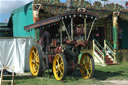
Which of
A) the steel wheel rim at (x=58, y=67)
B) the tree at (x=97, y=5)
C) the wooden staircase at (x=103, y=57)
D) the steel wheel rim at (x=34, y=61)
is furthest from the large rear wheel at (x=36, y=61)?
the tree at (x=97, y=5)

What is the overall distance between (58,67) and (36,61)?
5.96ft

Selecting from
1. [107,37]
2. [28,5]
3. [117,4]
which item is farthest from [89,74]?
[107,37]

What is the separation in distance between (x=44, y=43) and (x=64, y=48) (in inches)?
50.4

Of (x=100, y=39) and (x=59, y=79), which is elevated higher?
(x=100, y=39)

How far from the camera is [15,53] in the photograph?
12.8m

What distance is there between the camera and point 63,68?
8750 mm

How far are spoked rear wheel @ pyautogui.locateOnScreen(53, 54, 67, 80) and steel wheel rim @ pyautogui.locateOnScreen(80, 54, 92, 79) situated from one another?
109 centimetres

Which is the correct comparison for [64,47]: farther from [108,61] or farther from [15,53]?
[108,61]

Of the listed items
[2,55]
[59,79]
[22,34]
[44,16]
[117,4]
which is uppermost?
[117,4]

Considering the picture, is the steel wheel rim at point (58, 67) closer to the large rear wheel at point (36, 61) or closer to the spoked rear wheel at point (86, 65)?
the large rear wheel at point (36, 61)

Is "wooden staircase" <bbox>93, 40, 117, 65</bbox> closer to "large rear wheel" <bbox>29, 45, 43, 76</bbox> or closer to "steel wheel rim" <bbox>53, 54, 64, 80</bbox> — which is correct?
"large rear wheel" <bbox>29, 45, 43, 76</bbox>

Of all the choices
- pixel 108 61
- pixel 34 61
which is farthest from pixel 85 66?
pixel 108 61

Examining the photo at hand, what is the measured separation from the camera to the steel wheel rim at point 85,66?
386 inches

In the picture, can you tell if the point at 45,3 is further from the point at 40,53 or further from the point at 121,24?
the point at 121,24
